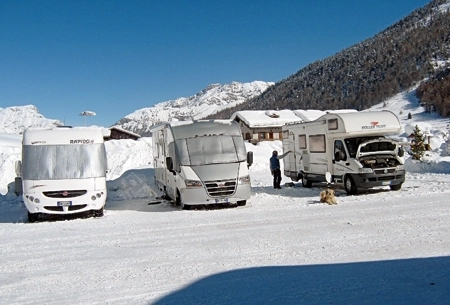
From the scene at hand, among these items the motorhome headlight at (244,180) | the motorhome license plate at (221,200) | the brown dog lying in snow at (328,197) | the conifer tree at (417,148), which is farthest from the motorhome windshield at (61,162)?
the conifer tree at (417,148)

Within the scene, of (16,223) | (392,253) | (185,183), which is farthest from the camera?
(185,183)

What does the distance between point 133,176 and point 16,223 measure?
8.24 meters

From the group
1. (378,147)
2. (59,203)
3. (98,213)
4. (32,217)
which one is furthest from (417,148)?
(32,217)

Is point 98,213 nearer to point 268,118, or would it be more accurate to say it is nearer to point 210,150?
point 210,150

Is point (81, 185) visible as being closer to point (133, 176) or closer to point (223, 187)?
point (223, 187)

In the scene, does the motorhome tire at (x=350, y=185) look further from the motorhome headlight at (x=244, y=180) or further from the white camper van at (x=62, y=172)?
the white camper van at (x=62, y=172)

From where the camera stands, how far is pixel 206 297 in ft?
18.3

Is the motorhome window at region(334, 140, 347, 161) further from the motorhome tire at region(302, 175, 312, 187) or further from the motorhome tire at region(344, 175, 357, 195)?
the motorhome tire at region(302, 175, 312, 187)

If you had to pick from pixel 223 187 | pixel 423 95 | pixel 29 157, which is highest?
pixel 423 95

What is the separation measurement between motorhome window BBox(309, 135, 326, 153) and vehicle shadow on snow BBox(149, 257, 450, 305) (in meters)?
11.2

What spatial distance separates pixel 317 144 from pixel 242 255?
452 inches

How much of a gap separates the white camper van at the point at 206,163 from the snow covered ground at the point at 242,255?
0.52 meters

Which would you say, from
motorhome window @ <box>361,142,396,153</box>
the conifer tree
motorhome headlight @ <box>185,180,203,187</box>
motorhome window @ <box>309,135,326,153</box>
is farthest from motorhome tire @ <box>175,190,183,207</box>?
the conifer tree

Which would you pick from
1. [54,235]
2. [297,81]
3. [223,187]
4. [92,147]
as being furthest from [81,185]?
[297,81]
